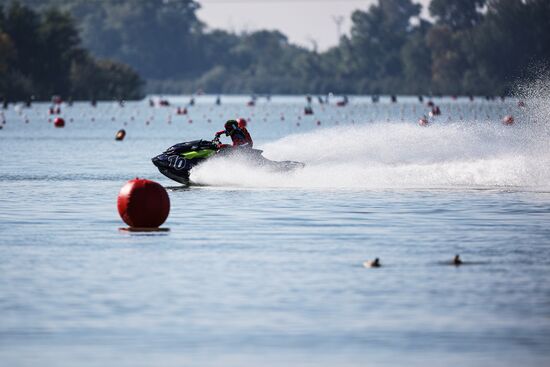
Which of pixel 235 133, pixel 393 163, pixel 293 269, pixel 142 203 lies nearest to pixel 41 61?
pixel 393 163

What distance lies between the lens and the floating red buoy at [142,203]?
2644 cm

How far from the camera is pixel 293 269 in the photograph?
21.2 metres

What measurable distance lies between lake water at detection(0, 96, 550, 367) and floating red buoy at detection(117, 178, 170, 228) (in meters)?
0.56

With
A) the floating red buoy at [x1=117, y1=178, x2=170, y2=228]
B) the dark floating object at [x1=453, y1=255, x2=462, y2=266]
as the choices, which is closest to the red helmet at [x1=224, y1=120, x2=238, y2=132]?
the floating red buoy at [x1=117, y1=178, x2=170, y2=228]

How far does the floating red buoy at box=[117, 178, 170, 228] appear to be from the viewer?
86.7ft

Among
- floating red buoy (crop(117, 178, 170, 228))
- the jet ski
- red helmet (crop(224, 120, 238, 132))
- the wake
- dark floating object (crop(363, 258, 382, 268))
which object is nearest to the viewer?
dark floating object (crop(363, 258, 382, 268))

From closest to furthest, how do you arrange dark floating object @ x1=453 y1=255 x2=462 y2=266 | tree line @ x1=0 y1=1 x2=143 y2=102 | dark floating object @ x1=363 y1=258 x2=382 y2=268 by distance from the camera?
dark floating object @ x1=363 y1=258 x2=382 y2=268
dark floating object @ x1=453 y1=255 x2=462 y2=266
tree line @ x1=0 y1=1 x2=143 y2=102

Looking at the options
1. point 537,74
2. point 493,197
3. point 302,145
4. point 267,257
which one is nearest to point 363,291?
point 267,257

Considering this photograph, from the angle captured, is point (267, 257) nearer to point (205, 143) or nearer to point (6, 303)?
point (6, 303)

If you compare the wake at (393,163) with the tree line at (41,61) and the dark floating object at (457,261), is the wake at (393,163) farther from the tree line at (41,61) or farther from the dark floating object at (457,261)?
the tree line at (41,61)

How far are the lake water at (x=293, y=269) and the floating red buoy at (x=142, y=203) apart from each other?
556mm

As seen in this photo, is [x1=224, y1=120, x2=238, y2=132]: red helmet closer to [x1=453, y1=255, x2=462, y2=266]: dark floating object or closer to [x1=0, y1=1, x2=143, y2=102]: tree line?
[x1=453, y1=255, x2=462, y2=266]: dark floating object

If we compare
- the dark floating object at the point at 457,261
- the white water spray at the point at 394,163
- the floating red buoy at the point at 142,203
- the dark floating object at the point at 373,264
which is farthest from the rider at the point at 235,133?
the dark floating object at the point at 373,264

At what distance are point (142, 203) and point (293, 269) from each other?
593cm
